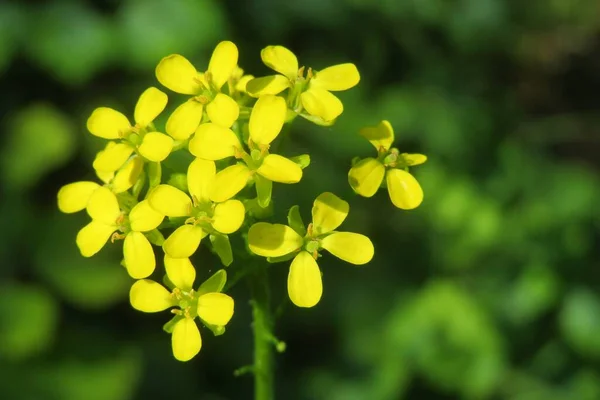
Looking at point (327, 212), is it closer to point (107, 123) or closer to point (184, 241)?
point (184, 241)

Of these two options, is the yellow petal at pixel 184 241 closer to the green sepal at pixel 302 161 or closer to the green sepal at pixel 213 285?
the green sepal at pixel 213 285

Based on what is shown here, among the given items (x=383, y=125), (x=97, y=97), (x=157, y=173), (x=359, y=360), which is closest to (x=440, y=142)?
(x=359, y=360)

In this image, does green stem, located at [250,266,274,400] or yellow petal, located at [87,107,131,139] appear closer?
green stem, located at [250,266,274,400]

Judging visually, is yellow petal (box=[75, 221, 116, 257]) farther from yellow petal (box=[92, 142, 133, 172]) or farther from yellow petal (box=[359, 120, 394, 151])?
yellow petal (box=[359, 120, 394, 151])

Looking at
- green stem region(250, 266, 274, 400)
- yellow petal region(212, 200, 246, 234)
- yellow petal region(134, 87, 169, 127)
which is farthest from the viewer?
yellow petal region(134, 87, 169, 127)

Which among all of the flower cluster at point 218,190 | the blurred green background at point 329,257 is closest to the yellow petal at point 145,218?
the flower cluster at point 218,190

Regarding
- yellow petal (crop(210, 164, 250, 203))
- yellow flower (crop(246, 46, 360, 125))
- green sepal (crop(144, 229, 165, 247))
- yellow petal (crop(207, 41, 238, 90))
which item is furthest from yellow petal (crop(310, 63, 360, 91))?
green sepal (crop(144, 229, 165, 247))
